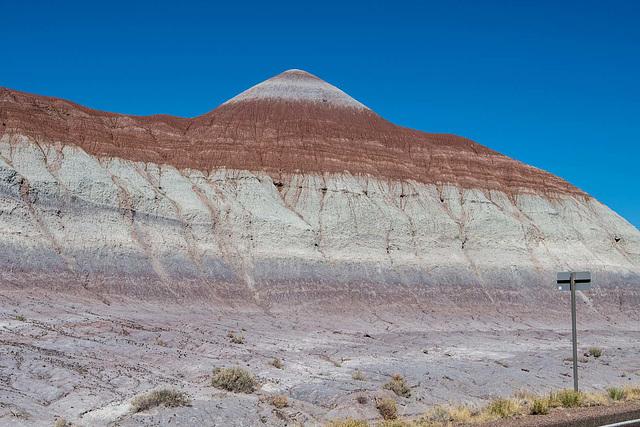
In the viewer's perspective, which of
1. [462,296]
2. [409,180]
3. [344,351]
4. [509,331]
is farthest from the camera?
[409,180]

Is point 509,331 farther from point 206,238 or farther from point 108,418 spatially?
point 108,418

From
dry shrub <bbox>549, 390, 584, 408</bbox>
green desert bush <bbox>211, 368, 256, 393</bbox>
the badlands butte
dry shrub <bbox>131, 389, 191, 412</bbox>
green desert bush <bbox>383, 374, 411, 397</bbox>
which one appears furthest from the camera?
the badlands butte

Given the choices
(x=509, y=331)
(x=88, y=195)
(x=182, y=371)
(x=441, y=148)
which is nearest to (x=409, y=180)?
(x=441, y=148)

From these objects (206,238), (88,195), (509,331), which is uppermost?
(88,195)

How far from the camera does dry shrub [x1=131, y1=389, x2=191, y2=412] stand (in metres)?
14.3

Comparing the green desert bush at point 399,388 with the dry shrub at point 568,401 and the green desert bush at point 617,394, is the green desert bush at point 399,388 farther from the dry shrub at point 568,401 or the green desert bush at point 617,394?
the green desert bush at point 617,394

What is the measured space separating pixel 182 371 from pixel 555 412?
500 inches

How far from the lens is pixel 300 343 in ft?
105

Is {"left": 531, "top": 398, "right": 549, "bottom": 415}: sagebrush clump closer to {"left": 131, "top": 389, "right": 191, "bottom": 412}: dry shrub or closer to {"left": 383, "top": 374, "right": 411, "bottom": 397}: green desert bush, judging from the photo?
{"left": 383, "top": 374, "right": 411, "bottom": 397}: green desert bush

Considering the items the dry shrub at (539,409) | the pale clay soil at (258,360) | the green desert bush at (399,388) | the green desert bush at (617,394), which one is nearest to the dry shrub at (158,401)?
the pale clay soil at (258,360)

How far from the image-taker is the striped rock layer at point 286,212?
145 feet

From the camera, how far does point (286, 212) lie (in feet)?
178

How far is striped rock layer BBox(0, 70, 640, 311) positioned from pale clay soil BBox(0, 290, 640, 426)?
4.30 meters

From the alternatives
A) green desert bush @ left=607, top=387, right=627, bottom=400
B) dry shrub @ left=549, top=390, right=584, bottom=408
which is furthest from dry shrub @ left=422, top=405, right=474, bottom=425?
green desert bush @ left=607, top=387, right=627, bottom=400
